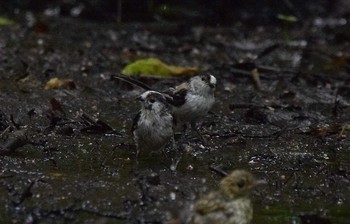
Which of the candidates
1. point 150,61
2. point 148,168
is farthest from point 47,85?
point 148,168

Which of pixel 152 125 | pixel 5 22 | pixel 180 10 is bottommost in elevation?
pixel 5 22

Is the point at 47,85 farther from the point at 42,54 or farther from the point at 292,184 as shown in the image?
the point at 292,184

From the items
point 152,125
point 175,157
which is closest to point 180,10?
point 175,157

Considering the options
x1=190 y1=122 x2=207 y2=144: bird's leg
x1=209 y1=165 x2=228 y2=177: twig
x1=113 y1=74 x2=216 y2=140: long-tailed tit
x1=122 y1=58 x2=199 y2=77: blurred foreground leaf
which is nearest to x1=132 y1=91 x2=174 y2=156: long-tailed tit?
x1=209 y1=165 x2=228 y2=177: twig

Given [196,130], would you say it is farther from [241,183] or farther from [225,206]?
[225,206]

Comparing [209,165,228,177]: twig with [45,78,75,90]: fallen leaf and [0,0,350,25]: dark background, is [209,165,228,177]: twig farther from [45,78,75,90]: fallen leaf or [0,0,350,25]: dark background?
[0,0,350,25]: dark background
